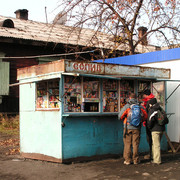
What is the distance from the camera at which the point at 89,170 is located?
7.29 meters

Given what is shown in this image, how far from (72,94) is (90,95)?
562 mm

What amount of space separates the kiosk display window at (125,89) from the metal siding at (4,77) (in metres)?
9.05

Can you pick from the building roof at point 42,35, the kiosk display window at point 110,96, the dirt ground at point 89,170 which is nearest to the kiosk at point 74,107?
the kiosk display window at point 110,96

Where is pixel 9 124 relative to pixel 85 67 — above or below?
below

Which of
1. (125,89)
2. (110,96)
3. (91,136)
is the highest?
(125,89)

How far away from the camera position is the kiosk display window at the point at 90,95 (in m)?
8.43

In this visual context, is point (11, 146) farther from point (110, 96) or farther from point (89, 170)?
point (89, 170)

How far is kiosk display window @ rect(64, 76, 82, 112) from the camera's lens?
8.07 m

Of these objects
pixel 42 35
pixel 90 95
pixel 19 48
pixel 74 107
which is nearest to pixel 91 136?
pixel 74 107

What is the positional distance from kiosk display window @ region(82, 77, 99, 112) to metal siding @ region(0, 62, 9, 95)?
915cm

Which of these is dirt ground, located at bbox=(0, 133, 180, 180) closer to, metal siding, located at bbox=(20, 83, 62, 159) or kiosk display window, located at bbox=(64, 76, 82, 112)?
metal siding, located at bbox=(20, 83, 62, 159)

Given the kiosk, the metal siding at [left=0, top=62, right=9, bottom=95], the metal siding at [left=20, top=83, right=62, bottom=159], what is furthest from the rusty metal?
the metal siding at [left=0, top=62, right=9, bottom=95]

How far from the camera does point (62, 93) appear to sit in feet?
26.0

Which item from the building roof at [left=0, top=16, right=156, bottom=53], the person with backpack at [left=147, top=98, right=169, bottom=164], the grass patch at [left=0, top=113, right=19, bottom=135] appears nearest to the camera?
the person with backpack at [left=147, top=98, right=169, bottom=164]
